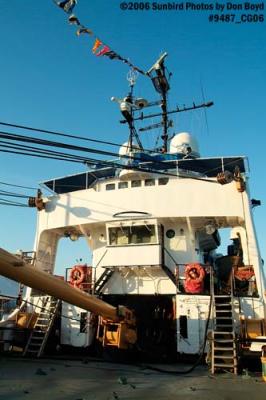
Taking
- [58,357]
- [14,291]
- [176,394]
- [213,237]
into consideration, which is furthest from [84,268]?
[14,291]

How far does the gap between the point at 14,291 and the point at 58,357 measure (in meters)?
57.5

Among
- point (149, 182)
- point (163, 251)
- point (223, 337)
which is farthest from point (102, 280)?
point (223, 337)

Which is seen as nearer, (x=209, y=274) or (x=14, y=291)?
(x=209, y=274)

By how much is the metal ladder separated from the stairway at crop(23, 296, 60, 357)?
16.4ft

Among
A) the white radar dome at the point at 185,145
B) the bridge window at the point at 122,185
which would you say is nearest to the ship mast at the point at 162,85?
the white radar dome at the point at 185,145

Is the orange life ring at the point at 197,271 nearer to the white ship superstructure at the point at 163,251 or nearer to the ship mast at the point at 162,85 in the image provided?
the white ship superstructure at the point at 163,251

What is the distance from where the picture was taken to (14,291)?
65688 mm

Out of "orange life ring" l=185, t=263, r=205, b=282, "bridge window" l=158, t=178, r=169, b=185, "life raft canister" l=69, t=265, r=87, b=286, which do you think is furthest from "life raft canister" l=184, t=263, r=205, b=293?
"bridge window" l=158, t=178, r=169, b=185

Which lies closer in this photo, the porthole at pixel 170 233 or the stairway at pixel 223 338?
the stairway at pixel 223 338

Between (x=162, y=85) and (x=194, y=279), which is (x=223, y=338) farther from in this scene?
(x=162, y=85)

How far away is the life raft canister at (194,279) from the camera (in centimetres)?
1235

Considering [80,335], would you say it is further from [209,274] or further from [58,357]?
[209,274]

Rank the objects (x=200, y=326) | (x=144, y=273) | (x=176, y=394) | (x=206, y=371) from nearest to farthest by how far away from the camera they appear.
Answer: (x=176, y=394)
(x=206, y=371)
(x=200, y=326)
(x=144, y=273)

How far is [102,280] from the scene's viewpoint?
14.0 metres
